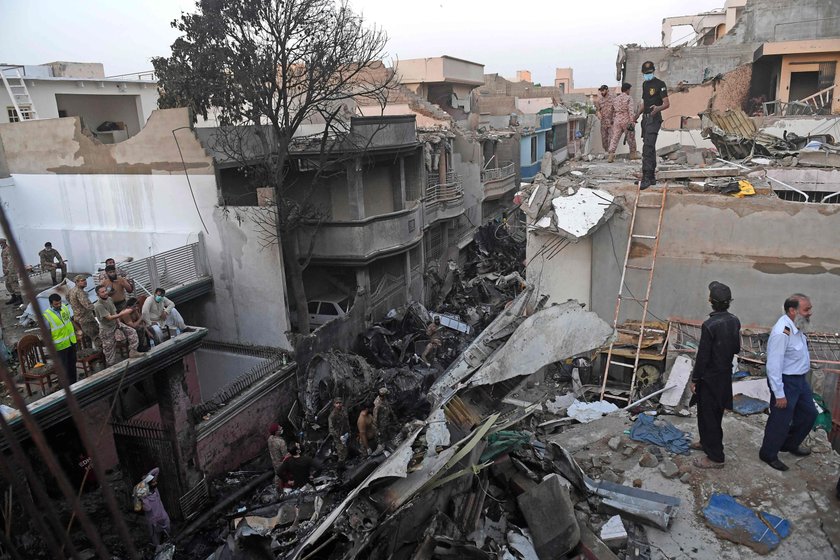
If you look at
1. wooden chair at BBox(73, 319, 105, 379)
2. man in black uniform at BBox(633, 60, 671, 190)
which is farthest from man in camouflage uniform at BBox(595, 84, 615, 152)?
wooden chair at BBox(73, 319, 105, 379)

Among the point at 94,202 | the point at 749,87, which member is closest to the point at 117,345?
the point at 94,202

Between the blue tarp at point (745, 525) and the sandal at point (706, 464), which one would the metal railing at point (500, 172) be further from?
the blue tarp at point (745, 525)

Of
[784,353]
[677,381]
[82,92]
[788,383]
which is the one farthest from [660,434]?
[82,92]

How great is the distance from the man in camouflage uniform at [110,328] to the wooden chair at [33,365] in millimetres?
809

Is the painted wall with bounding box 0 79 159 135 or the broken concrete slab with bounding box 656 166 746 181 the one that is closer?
the broken concrete slab with bounding box 656 166 746 181

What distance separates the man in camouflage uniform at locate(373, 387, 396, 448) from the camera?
452 inches

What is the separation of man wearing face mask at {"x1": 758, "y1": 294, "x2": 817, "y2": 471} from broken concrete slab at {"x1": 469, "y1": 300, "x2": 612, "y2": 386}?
187 cm

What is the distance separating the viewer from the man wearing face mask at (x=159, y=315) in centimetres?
1012

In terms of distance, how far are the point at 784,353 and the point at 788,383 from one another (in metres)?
0.37

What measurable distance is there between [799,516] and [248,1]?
1463 cm

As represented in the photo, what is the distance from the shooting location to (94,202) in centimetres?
1516

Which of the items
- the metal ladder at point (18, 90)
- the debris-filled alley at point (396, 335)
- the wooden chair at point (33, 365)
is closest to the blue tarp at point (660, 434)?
the debris-filled alley at point (396, 335)

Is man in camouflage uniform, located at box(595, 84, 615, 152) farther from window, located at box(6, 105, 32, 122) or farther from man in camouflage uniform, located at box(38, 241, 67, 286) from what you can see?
window, located at box(6, 105, 32, 122)

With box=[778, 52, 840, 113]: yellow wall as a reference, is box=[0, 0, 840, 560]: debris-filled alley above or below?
below
